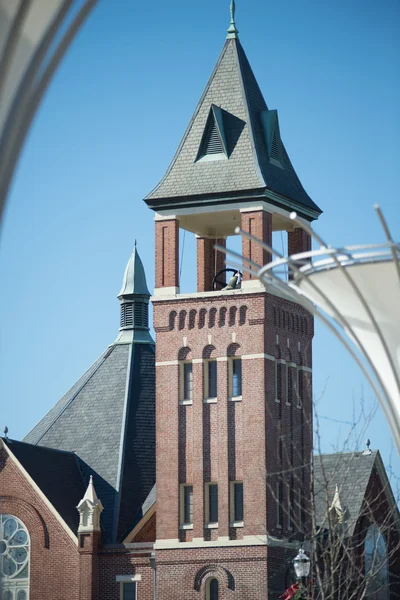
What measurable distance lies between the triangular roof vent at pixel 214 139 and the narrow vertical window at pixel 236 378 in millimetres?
6648

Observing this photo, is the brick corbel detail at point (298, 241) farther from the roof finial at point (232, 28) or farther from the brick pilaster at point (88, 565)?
the brick pilaster at point (88, 565)

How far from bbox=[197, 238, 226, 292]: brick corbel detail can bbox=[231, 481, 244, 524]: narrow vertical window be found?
663cm

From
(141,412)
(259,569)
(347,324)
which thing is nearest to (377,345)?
(347,324)

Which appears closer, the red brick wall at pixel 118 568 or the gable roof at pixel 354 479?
the red brick wall at pixel 118 568

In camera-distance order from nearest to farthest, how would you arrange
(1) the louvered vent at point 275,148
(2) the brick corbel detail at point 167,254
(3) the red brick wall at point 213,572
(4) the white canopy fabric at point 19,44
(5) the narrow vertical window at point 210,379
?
(4) the white canopy fabric at point 19,44, (3) the red brick wall at point 213,572, (5) the narrow vertical window at point 210,379, (2) the brick corbel detail at point 167,254, (1) the louvered vent at point 275,148

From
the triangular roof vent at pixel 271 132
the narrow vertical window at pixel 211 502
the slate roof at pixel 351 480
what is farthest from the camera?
the slate roof at pixel 351 480

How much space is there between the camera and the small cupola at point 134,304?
171ft

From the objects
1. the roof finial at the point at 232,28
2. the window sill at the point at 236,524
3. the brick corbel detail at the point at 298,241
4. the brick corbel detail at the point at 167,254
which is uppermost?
the roof finial at the point at 232,28

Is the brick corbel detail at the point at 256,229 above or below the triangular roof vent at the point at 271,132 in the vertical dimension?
below

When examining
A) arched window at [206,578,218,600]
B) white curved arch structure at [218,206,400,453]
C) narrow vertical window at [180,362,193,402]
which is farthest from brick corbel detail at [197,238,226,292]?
white curved arch structure at [218,206,400,453]

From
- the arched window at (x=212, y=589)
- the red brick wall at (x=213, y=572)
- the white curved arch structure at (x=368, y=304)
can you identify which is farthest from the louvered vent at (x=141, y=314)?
the white curved arch structure at (x=368, y=304)

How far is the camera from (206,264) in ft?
150

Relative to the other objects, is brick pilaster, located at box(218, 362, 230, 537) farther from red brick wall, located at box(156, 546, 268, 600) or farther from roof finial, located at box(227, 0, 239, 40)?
roof finial, located at box(227, 0, 239, 40)

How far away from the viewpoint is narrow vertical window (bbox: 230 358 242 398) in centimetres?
4288
